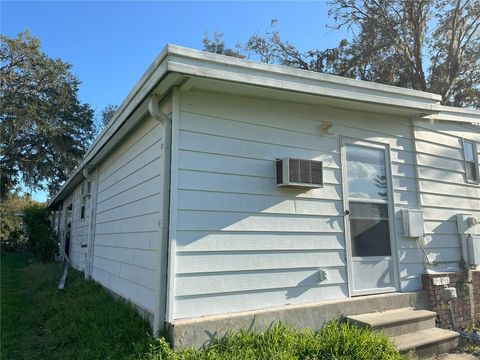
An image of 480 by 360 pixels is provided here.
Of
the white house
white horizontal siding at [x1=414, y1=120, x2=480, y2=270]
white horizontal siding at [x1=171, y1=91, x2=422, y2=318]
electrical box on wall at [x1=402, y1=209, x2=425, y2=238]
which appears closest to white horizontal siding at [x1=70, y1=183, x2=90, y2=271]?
the white house

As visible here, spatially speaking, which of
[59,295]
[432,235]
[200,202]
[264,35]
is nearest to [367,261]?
[432,235]

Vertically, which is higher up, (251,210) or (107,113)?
(107,113)

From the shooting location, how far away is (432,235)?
5.44 m

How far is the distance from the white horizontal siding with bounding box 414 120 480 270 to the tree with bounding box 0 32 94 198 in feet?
59.5

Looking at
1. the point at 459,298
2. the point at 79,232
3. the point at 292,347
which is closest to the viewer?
the point at 292,347

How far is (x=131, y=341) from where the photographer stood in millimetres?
3656

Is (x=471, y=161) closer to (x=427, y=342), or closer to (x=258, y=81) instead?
(x=427, y=342)

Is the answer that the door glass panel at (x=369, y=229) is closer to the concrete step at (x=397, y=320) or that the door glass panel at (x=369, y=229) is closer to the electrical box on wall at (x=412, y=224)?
the electrical box on wall at (x=412, y=224)

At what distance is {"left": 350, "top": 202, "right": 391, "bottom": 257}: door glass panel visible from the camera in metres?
4.75

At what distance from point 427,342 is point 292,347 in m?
1.66

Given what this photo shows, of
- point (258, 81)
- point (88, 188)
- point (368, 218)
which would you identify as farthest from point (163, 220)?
point (88, 188)

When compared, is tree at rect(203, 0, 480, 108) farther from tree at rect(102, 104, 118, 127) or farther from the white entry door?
tree at rect(102, 104, 118, 127)

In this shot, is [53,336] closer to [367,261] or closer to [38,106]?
[367,261]

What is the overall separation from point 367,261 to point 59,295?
5.12m
